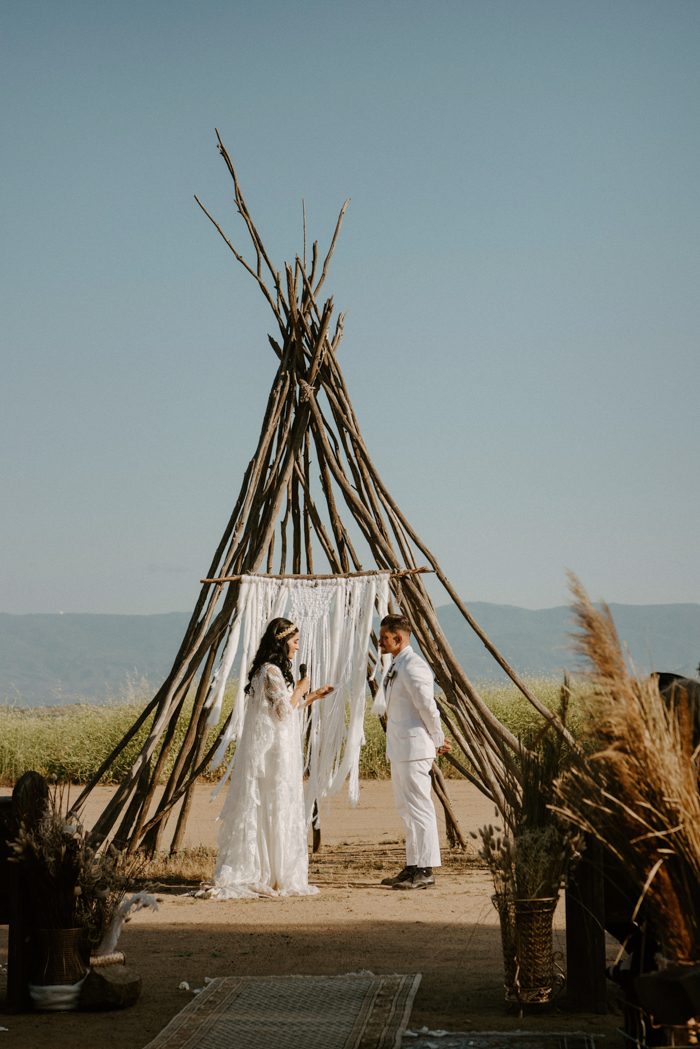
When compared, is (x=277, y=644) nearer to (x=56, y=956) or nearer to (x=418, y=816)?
(x=418, y=816)

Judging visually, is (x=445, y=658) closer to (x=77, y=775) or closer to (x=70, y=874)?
(x=70, y=874)

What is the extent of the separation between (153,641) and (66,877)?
15589 cm

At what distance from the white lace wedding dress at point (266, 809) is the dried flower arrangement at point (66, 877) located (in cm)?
218

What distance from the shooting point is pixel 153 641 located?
15725cm

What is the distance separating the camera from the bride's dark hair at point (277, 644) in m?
6.35

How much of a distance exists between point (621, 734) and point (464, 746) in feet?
14.7

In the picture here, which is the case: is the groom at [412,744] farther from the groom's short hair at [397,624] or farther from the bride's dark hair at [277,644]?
the bride's dark hair at [277,644]

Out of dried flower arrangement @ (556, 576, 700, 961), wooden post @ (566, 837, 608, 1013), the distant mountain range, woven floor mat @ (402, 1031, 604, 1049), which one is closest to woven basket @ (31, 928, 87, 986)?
Answer: woven floor mat @ (402, 1031, 604, 1049)

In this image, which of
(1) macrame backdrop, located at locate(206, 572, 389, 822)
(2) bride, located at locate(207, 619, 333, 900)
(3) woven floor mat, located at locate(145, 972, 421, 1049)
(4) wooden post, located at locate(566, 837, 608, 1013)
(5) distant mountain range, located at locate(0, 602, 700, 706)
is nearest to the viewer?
(3) woven floor mat, located at locate(145, 972, 421, 1049)

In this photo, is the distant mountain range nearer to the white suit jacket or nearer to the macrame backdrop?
the macrame backdrop

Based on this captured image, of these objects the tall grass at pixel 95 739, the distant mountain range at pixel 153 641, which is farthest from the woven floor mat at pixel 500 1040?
the distant mountain range at pixel 153 641

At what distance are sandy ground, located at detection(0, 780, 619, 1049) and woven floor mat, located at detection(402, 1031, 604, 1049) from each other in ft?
0.33

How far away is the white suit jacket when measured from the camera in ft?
21.0

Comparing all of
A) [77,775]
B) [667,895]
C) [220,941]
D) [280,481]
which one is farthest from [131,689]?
[667,895]
